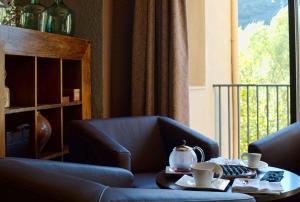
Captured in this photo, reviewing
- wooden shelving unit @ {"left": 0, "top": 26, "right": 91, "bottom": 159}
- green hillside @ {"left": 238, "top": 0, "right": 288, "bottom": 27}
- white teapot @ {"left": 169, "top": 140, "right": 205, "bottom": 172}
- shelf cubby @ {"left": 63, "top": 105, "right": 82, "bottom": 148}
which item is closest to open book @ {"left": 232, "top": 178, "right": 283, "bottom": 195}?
white teapot @ {"left": 169, "top": 140, "right": 205, "bottom": 172}

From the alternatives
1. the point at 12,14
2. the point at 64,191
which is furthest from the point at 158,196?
the point at 12,14

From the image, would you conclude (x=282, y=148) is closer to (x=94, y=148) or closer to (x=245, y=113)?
(x=94, y=148)

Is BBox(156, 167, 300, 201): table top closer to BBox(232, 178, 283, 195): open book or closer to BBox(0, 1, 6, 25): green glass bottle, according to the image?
BBox(232, 178, 283, 195): open book

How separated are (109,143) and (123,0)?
1.52 meters

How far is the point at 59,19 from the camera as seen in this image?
2971 mm

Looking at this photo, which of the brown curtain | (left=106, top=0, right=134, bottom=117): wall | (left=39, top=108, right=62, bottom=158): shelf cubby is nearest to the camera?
(left=39, top=108, right=62, bottom=158): shelf cubby

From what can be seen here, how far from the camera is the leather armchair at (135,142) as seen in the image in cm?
242

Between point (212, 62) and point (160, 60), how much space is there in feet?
4.35

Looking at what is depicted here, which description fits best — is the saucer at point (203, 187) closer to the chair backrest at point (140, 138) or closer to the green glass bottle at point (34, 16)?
the chair backrest at point (140, 138)

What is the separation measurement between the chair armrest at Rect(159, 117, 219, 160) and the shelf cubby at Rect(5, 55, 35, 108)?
988mm

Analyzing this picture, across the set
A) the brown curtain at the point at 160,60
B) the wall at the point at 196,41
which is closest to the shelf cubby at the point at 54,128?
the brown curtain at the point at 160,60

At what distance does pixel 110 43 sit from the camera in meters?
3.30

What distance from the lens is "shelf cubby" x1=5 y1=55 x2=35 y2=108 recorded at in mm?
2533

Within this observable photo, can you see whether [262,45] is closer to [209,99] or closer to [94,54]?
[209,99]
